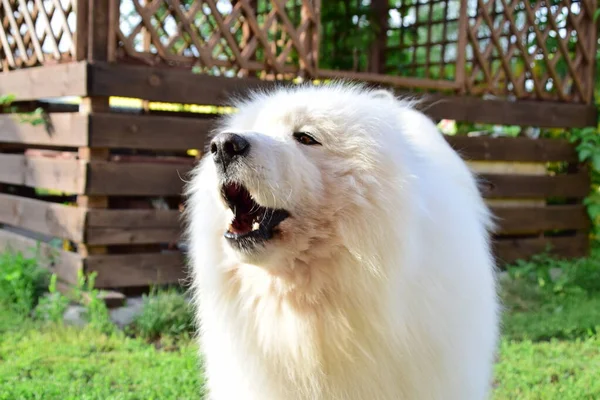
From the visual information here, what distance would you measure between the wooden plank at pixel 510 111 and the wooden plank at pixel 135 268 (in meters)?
2.48

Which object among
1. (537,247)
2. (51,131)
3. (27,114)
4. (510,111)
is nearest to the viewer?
(51,131)

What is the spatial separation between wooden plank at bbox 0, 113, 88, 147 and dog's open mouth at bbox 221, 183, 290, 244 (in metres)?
2.91

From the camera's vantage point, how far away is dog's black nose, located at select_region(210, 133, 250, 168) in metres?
2.09

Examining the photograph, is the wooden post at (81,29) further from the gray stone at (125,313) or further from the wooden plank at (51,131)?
the gray stone at (125,313)

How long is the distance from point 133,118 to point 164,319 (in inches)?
54.5

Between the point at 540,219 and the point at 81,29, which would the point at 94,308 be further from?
the point at 540,219

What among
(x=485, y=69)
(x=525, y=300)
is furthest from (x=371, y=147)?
(x=485, y=69)

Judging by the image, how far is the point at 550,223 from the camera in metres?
7.25

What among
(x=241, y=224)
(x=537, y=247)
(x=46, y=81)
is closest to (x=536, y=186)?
(x=537, y=247)

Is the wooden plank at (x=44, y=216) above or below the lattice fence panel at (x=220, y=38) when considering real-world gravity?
below

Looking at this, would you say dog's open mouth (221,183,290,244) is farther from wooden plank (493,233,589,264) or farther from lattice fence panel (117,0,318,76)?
wooden plank (493,233,589,264)

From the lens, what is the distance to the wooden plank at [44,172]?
5.02m

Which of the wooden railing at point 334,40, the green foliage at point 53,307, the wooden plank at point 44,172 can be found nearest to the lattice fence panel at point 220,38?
the wooden railing at point 334,40

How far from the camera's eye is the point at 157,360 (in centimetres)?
418
